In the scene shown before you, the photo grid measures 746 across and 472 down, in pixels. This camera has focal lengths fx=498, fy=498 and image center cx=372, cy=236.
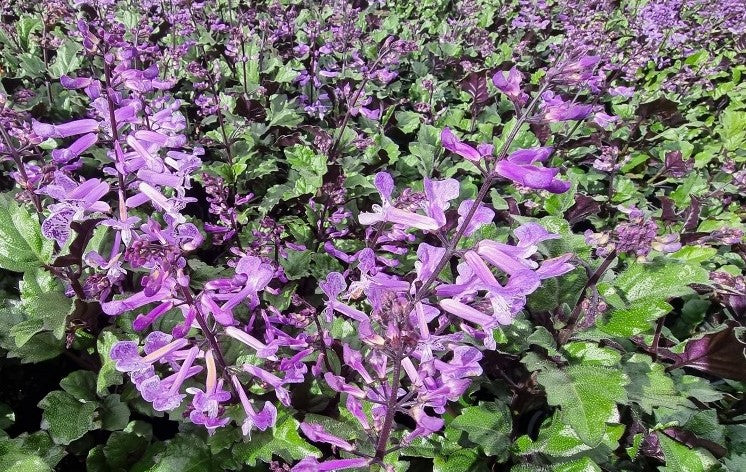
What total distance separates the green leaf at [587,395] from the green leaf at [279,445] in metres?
0.83

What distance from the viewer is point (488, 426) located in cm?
184

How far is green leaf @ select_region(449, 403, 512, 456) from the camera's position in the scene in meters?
1.78

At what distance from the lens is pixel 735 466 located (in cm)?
188

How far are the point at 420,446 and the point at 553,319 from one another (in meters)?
0.71

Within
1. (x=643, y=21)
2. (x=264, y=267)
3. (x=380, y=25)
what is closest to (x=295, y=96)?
(x=380, y=25)

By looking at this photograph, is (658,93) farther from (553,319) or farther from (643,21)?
(553,319)

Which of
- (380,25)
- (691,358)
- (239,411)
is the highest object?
(380,25)

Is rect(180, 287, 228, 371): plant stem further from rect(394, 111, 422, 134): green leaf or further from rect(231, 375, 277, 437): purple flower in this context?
rect(394, 111, 422, 134): green leaf

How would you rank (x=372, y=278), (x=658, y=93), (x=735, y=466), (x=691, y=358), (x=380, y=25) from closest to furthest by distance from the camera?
1. (x=372, y=278)
2. (x=735, y=466)
3. (x=691, y=358)
4. (x=658, y=93)
5. (x=380, y=25)

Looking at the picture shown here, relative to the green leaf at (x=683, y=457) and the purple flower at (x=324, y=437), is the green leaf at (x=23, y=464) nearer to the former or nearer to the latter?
the purple flower at (x=324, y=437)

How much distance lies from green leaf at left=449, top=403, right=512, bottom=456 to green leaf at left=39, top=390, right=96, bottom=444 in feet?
4.33

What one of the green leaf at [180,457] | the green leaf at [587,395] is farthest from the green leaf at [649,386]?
the green leaf at [180,457]

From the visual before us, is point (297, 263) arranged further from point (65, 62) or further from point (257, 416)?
point (65, 62)

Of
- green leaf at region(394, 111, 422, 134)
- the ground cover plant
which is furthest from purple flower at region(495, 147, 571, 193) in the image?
green leaf at region(394, 111, 422, 134)
